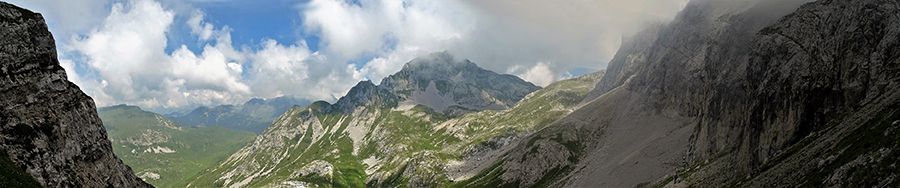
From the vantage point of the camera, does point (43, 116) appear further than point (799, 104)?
Yes

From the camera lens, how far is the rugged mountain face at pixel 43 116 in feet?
180

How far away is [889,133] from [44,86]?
112 m

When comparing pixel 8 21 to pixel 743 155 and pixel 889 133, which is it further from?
pixel 743 155

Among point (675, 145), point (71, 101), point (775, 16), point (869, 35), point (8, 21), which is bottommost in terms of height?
point (675, 145)

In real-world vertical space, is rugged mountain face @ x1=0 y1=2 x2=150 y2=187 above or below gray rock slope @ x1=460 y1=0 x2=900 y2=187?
above

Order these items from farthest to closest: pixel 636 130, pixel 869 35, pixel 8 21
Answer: pixel 636 130 → pixel 8 21 → pixel 869 35

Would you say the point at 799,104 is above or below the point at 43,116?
below

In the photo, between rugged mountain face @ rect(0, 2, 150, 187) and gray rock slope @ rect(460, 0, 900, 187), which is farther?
rugged mountain face @ rect(0, 2, 150, 187)

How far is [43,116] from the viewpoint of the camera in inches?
2379

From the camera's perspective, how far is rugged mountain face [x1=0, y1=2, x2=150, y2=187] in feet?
180

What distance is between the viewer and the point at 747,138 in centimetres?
6625

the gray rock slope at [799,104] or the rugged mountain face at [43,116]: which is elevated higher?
the rugged mountain face at [43,116]

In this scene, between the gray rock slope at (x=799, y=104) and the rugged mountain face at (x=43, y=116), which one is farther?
the rugged mountain face at (x=43, y=116)

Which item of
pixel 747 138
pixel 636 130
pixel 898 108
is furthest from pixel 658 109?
pixel 898 108
